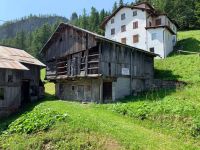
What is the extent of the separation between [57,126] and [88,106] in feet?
20.8

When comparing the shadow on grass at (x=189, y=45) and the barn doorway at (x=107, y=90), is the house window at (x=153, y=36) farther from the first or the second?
the barn doorway at (x=107, y=90)

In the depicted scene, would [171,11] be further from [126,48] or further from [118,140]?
[118,140]

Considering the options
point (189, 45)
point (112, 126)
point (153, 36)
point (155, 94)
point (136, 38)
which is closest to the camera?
point (112, 126)

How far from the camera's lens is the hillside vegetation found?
2034cm

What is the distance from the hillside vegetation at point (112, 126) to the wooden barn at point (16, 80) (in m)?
2.88

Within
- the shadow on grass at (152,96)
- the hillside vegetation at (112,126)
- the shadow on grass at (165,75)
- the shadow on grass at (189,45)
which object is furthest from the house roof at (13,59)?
the shadow on grass at (189,45)

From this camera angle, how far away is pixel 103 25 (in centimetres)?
6100

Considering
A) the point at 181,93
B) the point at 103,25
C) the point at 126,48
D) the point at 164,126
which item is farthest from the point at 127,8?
the point at 164,126

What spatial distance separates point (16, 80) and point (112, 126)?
14982 millimetres

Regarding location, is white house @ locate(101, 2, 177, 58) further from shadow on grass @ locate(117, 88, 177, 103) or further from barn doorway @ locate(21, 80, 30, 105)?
barn doorway @ locate(21, 80, 30, 105)

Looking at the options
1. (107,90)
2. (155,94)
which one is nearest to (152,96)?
(155,94)

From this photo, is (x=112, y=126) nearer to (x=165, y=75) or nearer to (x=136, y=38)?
(x=165, y=75)

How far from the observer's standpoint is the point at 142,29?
54.2 m

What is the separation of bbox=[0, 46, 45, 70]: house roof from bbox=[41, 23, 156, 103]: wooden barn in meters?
3.32
